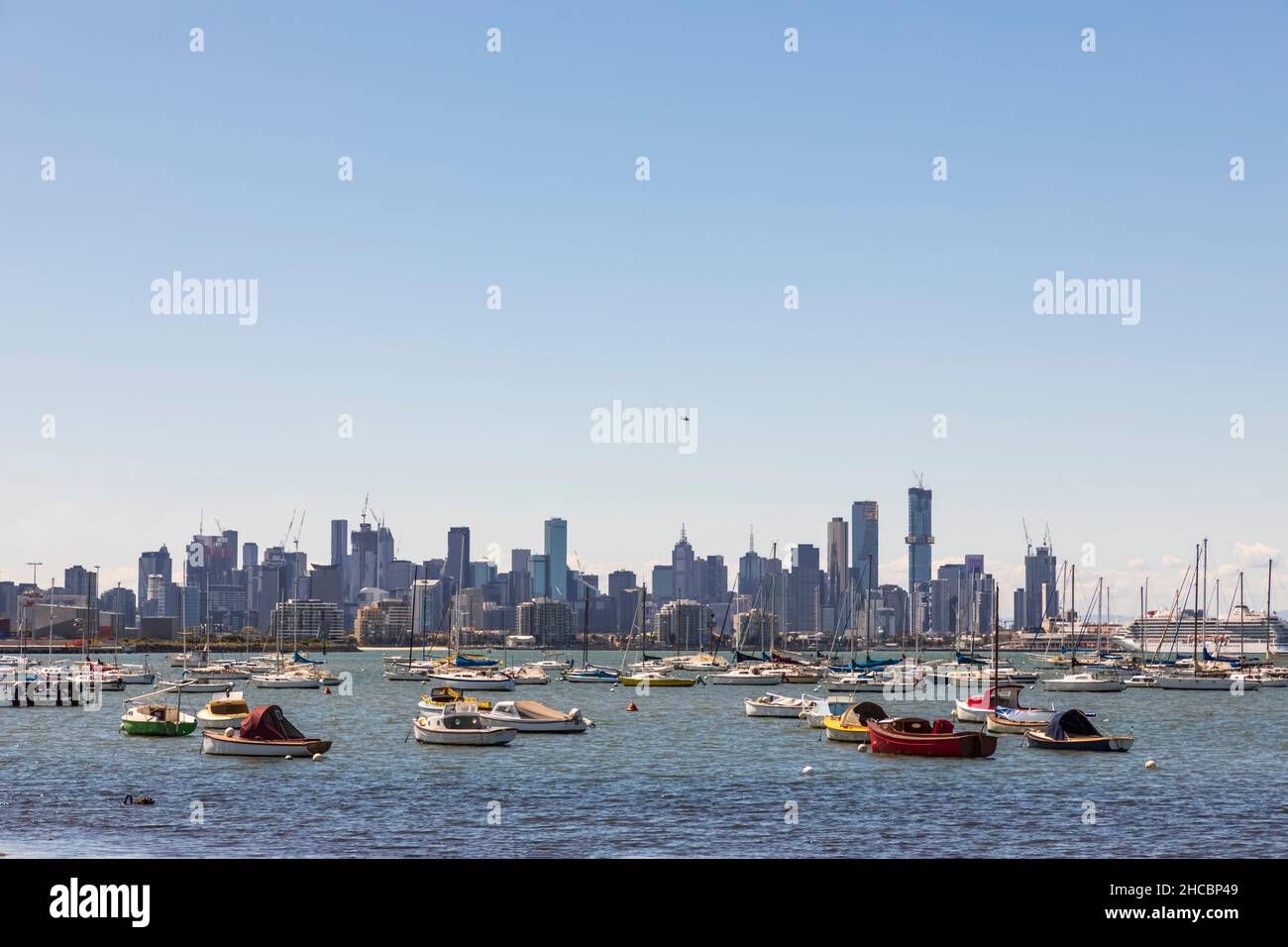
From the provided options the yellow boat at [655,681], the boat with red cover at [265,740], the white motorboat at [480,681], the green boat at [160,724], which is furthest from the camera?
the yellow boat at [655,681]

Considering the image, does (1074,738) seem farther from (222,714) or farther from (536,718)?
(222,714)

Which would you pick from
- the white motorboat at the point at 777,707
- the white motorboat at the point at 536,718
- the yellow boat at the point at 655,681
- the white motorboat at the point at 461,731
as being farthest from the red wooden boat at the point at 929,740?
the yellow boat at the point at 655,681

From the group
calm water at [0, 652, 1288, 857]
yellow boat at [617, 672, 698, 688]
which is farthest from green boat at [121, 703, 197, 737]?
yellow boat at [617, 672, 698, 688]

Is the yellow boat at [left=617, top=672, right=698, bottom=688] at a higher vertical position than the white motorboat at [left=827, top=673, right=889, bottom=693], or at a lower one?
lower

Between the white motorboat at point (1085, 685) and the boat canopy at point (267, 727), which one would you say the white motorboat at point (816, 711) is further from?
the white motorboat at point (1085, 685)

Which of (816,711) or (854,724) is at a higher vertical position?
(854,724)

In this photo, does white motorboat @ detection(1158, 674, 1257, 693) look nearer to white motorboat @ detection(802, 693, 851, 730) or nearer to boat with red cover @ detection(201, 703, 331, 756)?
white motorboat @ detection(802, 693, 851, 730)

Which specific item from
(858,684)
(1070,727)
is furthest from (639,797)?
(858,684)
